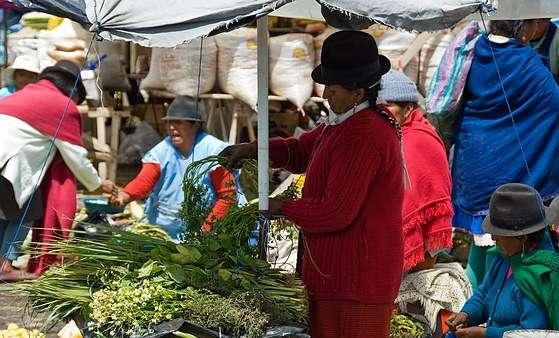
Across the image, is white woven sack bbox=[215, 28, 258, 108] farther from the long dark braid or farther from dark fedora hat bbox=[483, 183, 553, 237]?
the long dark braid

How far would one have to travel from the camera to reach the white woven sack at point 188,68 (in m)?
9.18

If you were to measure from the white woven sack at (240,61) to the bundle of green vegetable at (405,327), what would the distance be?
3653 millimetres

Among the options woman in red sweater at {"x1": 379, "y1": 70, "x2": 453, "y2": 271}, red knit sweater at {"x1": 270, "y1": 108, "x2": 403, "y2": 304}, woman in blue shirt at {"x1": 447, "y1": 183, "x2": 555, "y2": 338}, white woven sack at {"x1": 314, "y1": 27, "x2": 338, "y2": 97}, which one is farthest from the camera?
white woven sack at {"x1": 314, "y1": 27, "x2": 338, "y2": 97}

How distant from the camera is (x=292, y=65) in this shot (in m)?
9.09

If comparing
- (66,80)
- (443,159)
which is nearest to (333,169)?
(443,159)

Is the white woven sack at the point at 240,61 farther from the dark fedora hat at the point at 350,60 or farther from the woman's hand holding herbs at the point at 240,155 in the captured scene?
the dark fedora hat at the point at 350,60

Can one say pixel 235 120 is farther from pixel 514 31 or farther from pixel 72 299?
pixel 72 299

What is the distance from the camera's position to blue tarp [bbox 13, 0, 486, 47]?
4.01 metres

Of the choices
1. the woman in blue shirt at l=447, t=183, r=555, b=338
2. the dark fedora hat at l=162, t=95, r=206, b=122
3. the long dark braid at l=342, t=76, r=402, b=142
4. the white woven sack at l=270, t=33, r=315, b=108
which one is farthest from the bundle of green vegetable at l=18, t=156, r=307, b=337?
the white woven sack at l=270, t=33, r=315, b=108

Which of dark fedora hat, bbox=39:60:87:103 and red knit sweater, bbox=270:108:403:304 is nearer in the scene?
red knit sweater, bbox=270:108:403:304

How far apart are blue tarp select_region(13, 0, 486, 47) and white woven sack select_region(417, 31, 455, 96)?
504cm

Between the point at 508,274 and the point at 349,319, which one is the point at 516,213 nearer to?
the point at 508,274

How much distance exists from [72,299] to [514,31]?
11.6 ft

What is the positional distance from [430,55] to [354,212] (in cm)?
486
